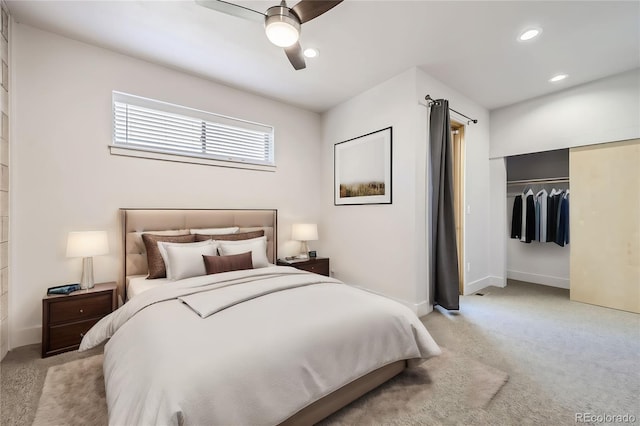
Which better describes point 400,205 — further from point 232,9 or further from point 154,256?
point 154,256

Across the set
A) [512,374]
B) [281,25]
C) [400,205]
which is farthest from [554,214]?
[281,25]

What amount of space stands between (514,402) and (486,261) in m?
3.00

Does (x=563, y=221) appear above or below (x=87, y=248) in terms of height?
above

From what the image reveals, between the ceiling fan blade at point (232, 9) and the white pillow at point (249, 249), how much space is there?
1.95 m

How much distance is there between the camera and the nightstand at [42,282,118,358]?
2.17m

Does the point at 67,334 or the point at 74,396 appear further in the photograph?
the point at 67,334

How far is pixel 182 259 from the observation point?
7.99ft

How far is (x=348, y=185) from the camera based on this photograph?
388cm

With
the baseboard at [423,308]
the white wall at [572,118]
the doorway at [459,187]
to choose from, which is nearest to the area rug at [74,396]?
the baseboard at [423,308]

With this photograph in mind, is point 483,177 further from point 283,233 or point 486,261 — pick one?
point 283,233

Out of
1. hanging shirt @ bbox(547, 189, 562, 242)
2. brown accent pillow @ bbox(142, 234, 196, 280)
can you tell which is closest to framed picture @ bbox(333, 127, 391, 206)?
brown accent pillow @ bbox(142, 234, 196, 280)

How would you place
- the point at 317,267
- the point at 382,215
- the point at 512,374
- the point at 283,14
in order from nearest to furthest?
the point at 283,14, the point at 512,374, the point at 382,215, the point at 317,267

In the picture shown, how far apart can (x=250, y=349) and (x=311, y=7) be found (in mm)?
2007

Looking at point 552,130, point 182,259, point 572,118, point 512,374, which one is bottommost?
point 512,374
